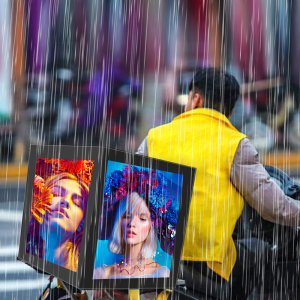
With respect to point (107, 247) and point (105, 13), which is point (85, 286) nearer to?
point (107, 247)

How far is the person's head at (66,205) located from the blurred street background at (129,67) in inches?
587

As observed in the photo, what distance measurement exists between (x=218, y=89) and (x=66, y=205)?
122 centimetres

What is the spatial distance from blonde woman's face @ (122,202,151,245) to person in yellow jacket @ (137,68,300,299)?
70 centimetres

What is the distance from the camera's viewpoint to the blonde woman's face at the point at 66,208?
82.8 inches

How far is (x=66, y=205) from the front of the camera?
2.18 m

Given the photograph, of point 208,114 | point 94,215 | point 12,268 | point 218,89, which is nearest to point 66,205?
point 94,215

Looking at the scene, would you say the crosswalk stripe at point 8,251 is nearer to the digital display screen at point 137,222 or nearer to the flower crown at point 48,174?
the flower crown at point 48,174

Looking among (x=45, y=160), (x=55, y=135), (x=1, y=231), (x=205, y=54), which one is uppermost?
(x=205, y=54)

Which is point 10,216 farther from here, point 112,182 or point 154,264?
point 112,182

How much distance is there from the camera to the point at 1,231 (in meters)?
9.08

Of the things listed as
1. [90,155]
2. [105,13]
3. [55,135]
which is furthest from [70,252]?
[105,13]

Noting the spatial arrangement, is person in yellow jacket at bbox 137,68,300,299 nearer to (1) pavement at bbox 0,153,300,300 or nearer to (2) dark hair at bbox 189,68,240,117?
(2) dark hair at bbox 189,68,240,117

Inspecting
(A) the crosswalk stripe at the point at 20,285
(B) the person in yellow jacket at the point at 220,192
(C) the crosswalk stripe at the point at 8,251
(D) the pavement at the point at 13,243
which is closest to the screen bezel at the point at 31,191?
(B) the person in yellow jacket at the point at 220,192

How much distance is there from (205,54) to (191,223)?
1765 cm
